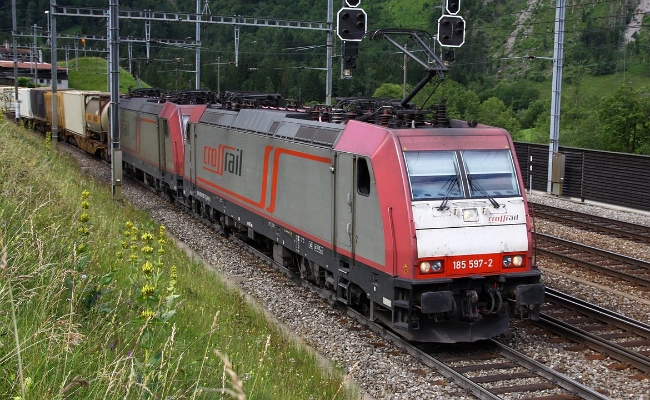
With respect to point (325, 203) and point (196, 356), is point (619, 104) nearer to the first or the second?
point (325, 203)

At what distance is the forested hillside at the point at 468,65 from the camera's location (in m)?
45.7

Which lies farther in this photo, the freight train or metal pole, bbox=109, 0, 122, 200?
metal pole, bbox=109, 0, 122, 200

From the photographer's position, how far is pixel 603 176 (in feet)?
79.0

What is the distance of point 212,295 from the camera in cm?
1146

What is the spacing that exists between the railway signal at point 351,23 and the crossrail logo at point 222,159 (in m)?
3.59

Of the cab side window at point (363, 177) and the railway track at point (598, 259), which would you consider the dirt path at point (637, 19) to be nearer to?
the railway track at point (598, 259)

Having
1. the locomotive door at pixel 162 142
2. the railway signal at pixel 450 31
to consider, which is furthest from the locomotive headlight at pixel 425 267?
the locomotive door at pixel 162 142

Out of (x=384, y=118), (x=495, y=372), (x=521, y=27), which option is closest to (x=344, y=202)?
(x=384, y=118)

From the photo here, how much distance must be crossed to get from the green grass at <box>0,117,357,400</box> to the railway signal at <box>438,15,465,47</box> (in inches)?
225

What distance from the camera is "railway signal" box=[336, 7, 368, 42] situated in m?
13.9

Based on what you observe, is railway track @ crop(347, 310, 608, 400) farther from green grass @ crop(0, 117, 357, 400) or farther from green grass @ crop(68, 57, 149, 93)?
green grass @ crop(68, 57, 149, 93)

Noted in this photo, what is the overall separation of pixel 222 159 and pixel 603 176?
12.8 m

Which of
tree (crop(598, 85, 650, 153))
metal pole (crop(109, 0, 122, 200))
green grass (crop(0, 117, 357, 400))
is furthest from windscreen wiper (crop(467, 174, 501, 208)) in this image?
tree (crop(598, 85, 650, 153))

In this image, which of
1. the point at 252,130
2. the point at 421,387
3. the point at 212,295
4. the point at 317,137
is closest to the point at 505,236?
the point at 421,387
